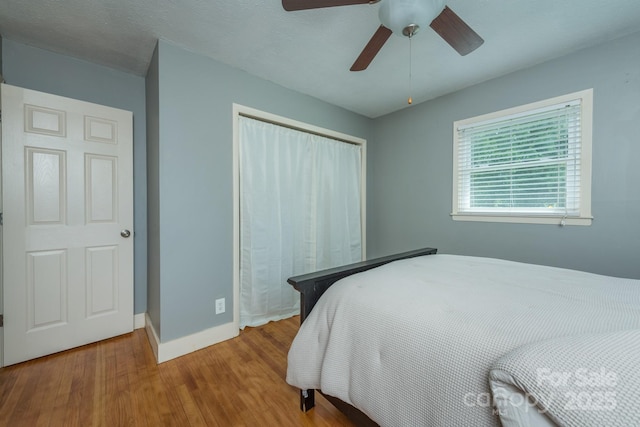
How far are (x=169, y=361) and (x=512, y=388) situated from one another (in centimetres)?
208

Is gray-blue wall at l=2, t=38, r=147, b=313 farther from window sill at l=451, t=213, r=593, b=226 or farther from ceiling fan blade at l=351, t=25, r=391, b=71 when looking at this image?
window sill at l=451, t=213, r=593, b=226

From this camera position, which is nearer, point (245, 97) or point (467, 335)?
point (467, 335)

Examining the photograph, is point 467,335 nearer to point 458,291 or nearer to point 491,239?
point 458,291

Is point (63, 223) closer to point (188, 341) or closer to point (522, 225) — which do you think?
point (188, 341)

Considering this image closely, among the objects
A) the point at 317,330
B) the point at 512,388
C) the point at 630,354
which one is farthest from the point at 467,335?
the point at 317,330

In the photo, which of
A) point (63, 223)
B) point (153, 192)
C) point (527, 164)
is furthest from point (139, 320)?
point (527, 164)

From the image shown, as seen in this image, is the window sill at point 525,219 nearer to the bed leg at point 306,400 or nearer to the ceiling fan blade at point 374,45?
the ceiling fan blade at point 374,45

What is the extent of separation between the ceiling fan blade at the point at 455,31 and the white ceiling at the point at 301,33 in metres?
0.31

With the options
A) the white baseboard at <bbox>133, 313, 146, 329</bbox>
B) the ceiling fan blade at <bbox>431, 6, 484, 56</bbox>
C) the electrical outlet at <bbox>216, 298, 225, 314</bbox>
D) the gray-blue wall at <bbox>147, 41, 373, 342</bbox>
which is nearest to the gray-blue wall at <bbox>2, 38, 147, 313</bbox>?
the white baseboard at <bbox>133, 313, 146, 329</bbox>

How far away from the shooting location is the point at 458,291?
1.11 meters

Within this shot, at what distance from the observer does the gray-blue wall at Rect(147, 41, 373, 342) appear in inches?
72.4

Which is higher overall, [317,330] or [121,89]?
[121,89]

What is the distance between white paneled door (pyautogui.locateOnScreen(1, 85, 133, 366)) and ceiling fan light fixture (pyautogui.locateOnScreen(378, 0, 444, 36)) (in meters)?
2.26

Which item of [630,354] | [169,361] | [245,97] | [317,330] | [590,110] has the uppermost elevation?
[245,97]
